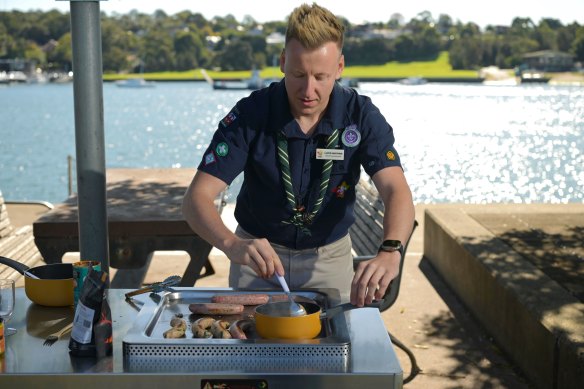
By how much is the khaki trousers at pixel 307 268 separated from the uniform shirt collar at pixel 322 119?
0.47 metres

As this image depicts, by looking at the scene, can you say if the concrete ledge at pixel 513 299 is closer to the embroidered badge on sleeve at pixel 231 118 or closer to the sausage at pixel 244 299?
the sausage at pixel 244 299

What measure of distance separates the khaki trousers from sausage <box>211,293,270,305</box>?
0.50 metres

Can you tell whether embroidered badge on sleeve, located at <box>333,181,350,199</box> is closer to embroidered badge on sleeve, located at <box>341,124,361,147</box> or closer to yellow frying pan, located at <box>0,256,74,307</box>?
embroidered badge on sleeve, located at <box>341,124,361,147</box>

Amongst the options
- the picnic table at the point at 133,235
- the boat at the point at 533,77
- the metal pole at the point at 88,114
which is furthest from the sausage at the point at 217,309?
the boat at the point at 533,77

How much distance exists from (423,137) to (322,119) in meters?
47.3

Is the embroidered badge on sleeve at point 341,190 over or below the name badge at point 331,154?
below

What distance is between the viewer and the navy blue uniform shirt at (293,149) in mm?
3340

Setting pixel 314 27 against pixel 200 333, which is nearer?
pixel 200 333

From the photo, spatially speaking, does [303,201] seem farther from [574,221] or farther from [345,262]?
[574,221]

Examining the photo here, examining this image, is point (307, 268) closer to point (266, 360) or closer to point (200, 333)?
point (200, 333)

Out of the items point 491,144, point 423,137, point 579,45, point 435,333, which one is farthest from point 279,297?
point 579,45

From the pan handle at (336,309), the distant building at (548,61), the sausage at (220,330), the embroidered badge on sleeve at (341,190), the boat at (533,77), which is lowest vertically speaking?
the boat at (533,77)

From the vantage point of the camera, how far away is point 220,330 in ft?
8.61

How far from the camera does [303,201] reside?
339cm
